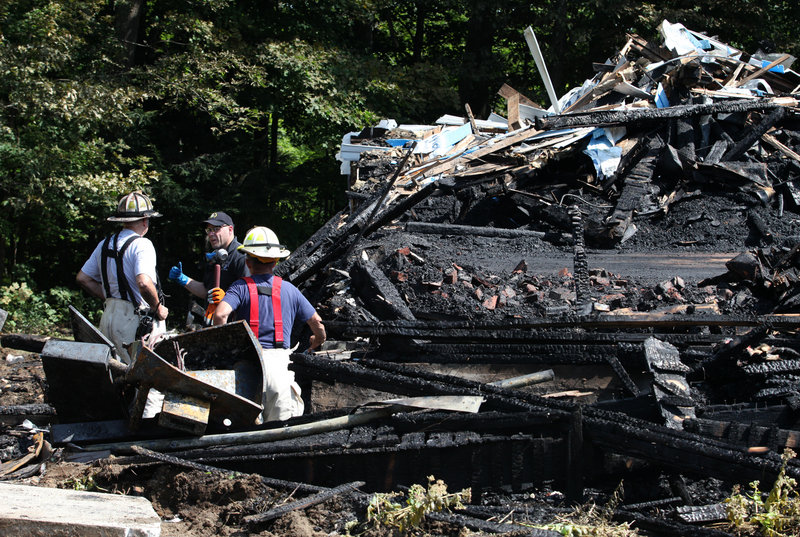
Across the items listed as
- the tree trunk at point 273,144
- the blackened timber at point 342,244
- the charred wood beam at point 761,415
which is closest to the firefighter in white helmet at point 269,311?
the charred wood beam at point 761,415

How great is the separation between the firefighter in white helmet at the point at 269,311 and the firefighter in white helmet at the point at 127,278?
91 cm

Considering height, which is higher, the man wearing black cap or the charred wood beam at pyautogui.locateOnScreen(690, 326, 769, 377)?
the man wearing black cap

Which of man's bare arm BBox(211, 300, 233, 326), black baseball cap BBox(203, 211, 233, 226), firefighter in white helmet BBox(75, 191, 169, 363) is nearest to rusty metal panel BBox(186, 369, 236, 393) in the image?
man's bare arm BBox(211, 300, 233, 326)

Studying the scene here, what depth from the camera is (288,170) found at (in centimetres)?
2081

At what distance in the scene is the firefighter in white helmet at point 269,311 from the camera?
195 inches

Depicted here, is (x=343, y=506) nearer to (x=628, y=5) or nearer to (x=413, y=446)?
(x=413, y=446)

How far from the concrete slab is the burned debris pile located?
54 cm

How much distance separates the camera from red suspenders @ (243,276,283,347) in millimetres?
4953

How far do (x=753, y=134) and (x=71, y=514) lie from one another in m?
10.8

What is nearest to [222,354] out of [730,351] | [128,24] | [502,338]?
[502,338]

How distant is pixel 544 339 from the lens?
5.97 m

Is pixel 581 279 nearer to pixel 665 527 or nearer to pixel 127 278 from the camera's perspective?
pixel 665 527

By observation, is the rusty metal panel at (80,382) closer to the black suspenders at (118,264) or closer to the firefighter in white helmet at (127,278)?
the firefighter in white helmet at (127,278)

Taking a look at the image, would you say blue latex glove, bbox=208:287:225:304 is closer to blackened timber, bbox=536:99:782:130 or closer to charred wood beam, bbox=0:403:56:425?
charred wood beam, bbox=0:403:56:425
